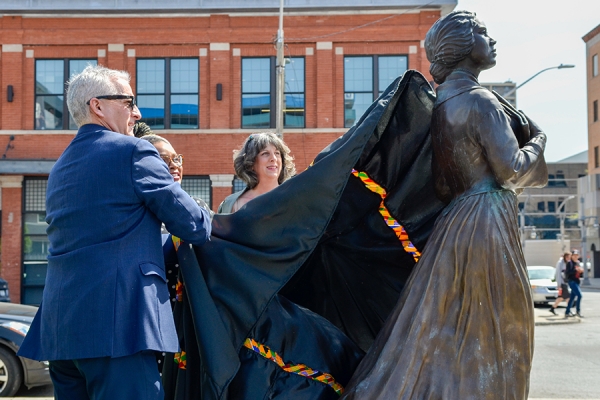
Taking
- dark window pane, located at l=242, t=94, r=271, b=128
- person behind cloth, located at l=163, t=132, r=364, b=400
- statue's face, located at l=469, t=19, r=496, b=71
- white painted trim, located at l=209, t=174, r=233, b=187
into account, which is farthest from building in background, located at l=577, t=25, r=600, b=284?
person behind cloth, located at l=163, t=132, r=364, b=400

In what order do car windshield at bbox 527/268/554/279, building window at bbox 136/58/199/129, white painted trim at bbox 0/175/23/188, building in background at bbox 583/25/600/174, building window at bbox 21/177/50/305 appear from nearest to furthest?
1. white painted trim at bbox 0/175/23/188
2. building window at bbox 21/177/50/305
3. building window at bbox 136/58/199/129
4. car windshield at bbox 527/268/554/279
5. building in background at bbox 583/25/600/174

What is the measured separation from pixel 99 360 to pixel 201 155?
19.1 meters

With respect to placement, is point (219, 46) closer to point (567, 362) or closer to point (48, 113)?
point (48, 113)

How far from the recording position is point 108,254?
261 centimetres

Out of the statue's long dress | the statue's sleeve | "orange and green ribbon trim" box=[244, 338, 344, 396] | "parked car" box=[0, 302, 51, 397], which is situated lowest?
"parked car" box=[0, 302, 51, 397]

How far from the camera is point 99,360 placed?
2594mm

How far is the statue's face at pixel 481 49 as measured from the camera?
3.12 m

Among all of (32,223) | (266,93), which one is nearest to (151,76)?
(266,93)

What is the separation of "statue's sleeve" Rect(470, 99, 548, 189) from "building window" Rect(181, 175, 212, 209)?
19.0 m

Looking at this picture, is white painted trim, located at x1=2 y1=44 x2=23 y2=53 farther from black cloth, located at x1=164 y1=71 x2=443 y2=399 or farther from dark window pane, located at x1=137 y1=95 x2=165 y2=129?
black cloth, located at x1=164 y1=71 x2=443 y2=399

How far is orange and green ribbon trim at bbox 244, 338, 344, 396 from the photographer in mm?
3057

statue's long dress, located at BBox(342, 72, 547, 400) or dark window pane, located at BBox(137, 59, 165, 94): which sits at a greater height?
dark window pane, located at BBox(137, 59, 165, 94)

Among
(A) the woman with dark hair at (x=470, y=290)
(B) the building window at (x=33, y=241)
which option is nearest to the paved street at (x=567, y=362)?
(A) the woman with dark hair at (x=470, y=290)

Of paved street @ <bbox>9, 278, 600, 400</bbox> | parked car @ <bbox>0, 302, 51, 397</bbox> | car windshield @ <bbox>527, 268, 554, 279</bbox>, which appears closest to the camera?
parked car @ <bbox>0, 302, 51, 397</bbox>
